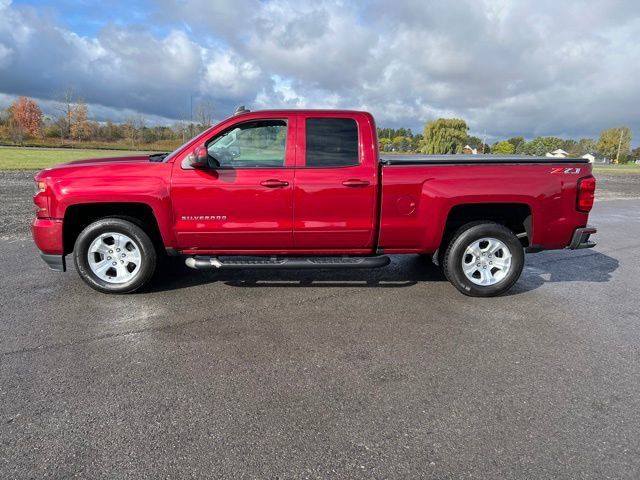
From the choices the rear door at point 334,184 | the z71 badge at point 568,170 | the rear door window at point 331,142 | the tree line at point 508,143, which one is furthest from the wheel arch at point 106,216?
the tree line at point 508,143

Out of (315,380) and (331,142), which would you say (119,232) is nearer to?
(331,142)

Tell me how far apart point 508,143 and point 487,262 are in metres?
125

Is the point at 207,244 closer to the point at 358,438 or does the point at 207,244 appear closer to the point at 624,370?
the point at 358,438

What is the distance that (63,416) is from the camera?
2.58 metres

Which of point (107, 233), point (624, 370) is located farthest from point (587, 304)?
point (107, 233)

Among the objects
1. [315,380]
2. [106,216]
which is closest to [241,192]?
[106,216]

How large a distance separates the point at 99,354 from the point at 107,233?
63.3 inches

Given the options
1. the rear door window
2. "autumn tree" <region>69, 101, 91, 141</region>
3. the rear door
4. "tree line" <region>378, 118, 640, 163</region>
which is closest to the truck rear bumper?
the rear door

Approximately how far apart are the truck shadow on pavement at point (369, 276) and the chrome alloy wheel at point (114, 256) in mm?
351

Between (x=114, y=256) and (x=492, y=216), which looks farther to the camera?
(x=492, y=216)

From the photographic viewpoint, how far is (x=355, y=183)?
4.38 metres

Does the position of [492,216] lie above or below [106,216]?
above

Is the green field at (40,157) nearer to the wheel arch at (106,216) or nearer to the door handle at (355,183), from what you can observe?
the door handle at (355,183)

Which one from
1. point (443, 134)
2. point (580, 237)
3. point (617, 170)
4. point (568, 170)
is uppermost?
point (443, 134)
